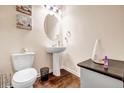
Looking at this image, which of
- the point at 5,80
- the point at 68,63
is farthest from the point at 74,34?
the point at 5,80

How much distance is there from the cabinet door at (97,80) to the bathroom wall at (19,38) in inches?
50.8

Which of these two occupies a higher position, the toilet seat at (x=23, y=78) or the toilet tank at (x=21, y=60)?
the toilet tank at (x=21, y=60)

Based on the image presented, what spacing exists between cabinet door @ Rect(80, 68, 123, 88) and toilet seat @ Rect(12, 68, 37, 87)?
0.76 meters

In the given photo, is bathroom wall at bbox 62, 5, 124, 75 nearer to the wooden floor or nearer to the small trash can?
the wooden floor

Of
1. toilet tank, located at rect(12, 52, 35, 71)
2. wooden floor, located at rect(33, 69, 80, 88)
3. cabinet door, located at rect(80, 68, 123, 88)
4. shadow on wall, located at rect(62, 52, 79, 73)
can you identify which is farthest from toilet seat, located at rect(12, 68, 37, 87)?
shadow on wall, located at rect(62, 52, 79, 73)

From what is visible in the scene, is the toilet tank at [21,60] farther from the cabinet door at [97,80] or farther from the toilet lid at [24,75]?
the cabinet door at [97,80]

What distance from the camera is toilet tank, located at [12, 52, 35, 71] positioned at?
5.82ft

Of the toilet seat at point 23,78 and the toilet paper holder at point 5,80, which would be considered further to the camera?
the toilet paper holder at point 5,80

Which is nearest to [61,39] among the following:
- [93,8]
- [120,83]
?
[93,8]

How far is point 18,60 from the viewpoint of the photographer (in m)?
1.80

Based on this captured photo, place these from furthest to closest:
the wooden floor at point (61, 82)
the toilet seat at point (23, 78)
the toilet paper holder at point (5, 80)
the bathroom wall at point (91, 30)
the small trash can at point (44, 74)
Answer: the small trash can at point (44, 74), the wooden floor at point (61, 82), the toilet paper holder at point (5, 80), the bathroom wall at point (91, 30), the toilet seat at point (23, 78)

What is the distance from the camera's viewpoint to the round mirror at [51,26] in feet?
8.07

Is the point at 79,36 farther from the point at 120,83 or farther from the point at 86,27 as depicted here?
the point at 120,83

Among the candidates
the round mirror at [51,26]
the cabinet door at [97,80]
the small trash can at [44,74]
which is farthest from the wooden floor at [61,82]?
the round mirror at [51,26]
